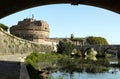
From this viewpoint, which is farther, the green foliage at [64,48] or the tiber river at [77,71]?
the green foliage at [64,48]

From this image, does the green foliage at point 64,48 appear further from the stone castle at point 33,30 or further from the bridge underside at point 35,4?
the bridge underside at point 35,4

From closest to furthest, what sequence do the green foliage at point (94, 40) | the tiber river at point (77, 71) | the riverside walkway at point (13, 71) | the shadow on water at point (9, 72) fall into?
1. the shadow on water at point (9, 72)
2. the riverside walkway at point (13, 71)
3. the tiber river at point (77, 71)
4. the green foliage at point (94, 40)

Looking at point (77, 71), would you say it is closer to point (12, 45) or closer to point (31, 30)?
point (12, 45)

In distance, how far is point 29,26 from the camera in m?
66.4

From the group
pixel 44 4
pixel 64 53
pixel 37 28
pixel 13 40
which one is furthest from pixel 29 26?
pixel 44 4

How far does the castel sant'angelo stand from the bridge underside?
58027 millimetres

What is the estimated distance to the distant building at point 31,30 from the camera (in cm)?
6419

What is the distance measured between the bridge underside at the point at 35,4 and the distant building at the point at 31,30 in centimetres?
5798

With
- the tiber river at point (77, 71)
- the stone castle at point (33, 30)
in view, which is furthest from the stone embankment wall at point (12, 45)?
the stone castle at point (33, 30)

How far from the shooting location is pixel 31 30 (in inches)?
2594

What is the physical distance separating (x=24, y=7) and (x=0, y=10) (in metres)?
0.43

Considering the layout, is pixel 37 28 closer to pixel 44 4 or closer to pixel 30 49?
pixel 30 49

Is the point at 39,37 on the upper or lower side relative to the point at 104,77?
upper

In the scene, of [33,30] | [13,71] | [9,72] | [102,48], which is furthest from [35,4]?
[102,48]
